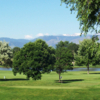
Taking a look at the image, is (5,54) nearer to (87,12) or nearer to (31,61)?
(31,61)

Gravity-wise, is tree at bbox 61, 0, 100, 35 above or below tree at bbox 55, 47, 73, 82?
above

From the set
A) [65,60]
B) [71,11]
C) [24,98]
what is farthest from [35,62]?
[24,98]

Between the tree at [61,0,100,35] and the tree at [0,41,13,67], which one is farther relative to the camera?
the tree at [0,41,13,67]

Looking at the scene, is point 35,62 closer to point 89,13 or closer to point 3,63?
point 3,63

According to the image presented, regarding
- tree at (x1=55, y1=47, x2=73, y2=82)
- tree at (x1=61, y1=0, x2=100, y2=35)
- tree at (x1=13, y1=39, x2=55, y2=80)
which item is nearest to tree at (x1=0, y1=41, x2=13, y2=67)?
tree at (x1=13, y1=39, x2=55, y2=80)

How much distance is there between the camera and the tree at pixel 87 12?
15.6m

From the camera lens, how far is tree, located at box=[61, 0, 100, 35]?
15.6m

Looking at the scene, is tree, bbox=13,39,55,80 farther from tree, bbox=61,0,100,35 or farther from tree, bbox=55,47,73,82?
tree, bbox=61,0,100,35

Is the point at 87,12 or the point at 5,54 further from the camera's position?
the point at 5,54

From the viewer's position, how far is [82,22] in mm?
17125

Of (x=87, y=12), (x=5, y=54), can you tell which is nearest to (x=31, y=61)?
(x=5, y=54)

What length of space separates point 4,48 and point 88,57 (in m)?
33.8

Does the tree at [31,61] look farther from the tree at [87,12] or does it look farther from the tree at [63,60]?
the tree at [87,12]

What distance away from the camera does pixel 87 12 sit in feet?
51.4
